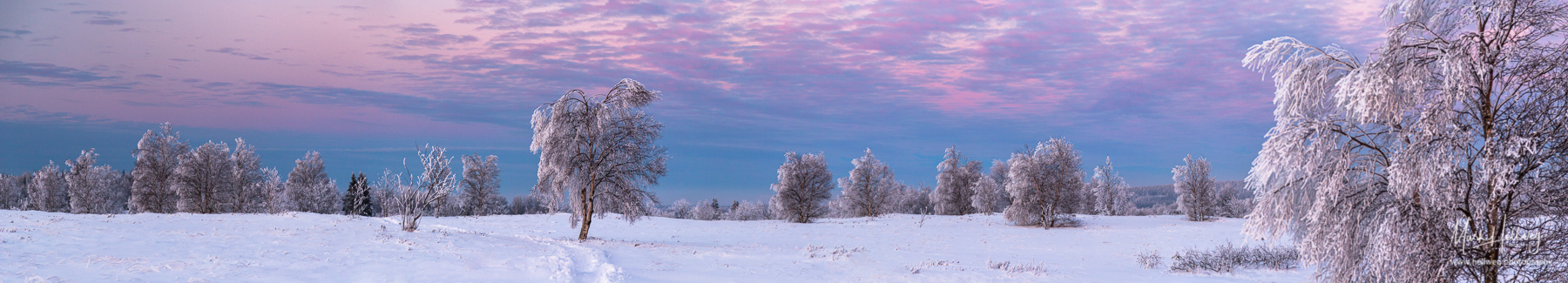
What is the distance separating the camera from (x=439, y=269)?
1148 centimetres

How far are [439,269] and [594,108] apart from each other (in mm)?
10080

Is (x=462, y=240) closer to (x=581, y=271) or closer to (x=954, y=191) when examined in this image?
(x=581, y=271)

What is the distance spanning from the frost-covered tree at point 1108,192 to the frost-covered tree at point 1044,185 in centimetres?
2121

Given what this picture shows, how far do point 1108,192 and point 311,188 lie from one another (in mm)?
70693

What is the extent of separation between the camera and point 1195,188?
53.5 m

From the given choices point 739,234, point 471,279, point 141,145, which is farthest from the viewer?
point 141,145

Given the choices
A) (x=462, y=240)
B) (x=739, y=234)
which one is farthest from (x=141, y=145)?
(x=462, y=240)

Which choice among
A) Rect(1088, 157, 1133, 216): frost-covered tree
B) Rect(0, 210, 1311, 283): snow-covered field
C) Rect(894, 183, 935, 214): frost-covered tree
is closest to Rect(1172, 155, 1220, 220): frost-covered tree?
Rect(1088, 157, 1133, 216): frost-covered tree

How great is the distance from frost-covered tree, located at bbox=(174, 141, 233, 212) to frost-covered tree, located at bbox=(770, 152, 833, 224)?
3508 cm

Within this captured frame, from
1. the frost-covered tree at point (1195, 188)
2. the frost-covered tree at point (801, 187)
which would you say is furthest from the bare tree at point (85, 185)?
the frost-covered tree at point (1195, 188)

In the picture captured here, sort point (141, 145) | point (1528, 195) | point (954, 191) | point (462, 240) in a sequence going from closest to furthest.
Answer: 1. point (1528, 195)
2. point (462, 240)
3. point (141, 145)
4. point (954, 191)

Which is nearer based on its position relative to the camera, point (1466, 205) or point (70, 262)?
point (1466, 205)

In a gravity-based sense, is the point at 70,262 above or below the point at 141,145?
below

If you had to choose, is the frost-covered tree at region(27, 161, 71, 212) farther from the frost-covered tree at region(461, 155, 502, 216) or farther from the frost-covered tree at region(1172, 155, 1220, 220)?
the frost-covered tree at region(1172, 155, 1220, 220)
